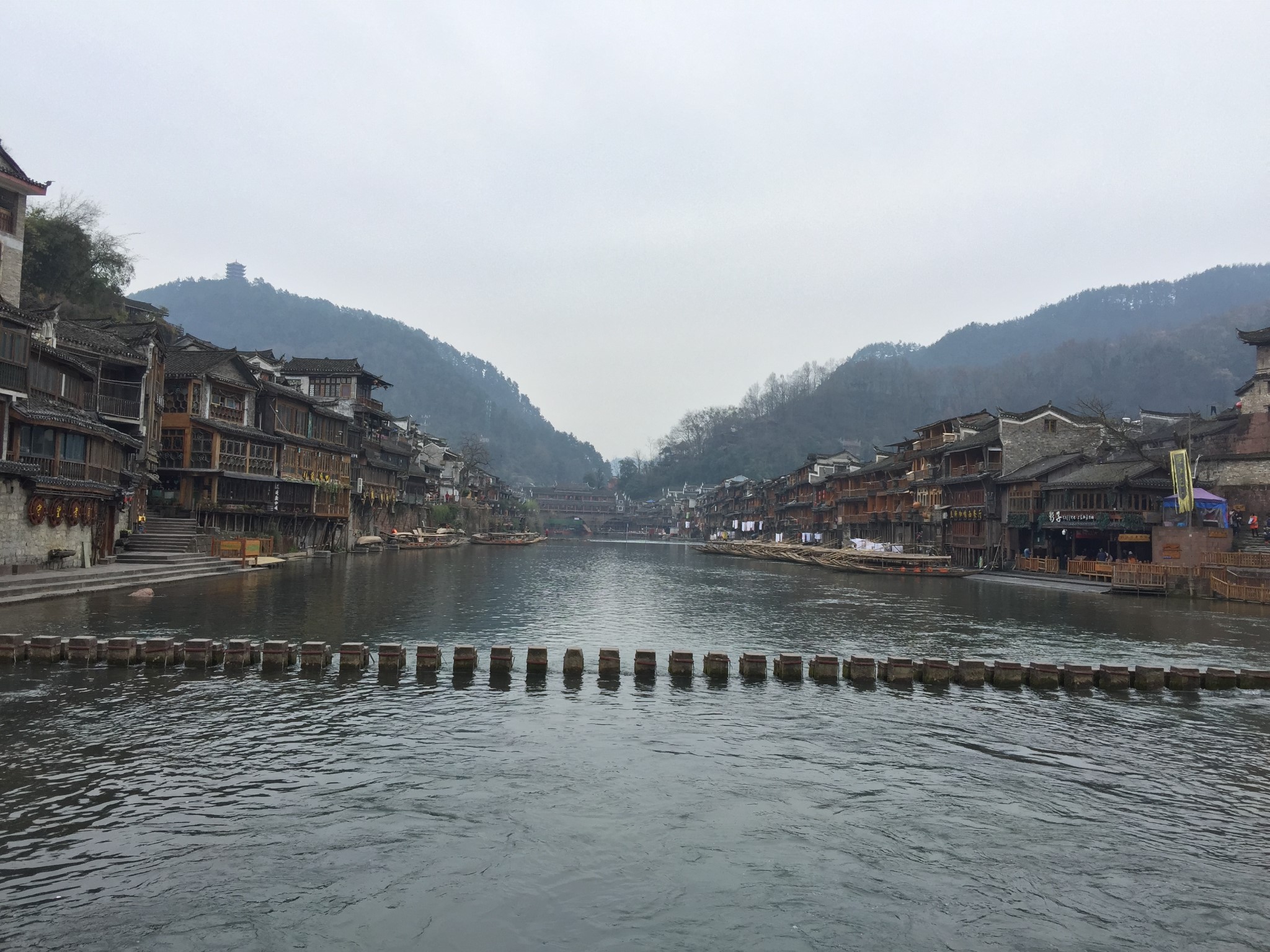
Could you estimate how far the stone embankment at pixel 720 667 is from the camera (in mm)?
20312

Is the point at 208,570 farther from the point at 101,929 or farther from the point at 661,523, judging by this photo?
the point at 661,523

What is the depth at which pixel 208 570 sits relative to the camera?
144 ft

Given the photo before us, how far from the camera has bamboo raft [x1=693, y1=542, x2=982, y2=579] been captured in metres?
61.6

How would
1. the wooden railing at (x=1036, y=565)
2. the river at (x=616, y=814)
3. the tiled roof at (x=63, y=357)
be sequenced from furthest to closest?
the wooden railing at (x=1036, y=565) < the tiled roof at (x=63, y=357) < the river at (x=616, y=814)

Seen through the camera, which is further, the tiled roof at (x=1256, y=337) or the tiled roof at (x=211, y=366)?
the tiled roof at (x=211, y=366)

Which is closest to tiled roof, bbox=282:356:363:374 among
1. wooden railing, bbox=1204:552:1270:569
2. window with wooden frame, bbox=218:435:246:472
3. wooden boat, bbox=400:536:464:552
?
wooden boat, bbox=400:536:464:552

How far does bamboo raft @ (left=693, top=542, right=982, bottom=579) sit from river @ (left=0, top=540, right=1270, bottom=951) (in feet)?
136

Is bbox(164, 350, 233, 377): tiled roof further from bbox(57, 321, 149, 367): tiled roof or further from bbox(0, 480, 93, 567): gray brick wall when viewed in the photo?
bbox(0, 480, 93, 567): gray brick wall

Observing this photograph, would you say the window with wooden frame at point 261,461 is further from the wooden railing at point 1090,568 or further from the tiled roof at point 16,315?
the wooden railing at point 1090,568

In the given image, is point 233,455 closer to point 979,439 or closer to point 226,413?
point 226,413

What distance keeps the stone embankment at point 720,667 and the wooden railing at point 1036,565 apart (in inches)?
1422

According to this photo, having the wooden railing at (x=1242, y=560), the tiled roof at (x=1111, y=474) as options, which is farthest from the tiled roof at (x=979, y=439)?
the wooden railing at (x=1242, y=560)

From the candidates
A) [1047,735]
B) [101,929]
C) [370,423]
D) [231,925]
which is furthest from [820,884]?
[370,423]

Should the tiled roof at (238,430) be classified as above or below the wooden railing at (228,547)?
above
